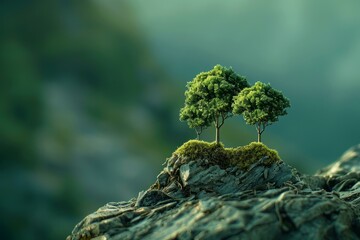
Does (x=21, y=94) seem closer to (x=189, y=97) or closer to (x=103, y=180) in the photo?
(x=103, y=180)

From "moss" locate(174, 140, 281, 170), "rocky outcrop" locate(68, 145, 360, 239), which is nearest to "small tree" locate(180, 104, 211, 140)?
"moss" locate(174, 140, 281, 170)

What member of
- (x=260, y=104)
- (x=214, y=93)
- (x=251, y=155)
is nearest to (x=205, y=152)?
(x=251, y=155)

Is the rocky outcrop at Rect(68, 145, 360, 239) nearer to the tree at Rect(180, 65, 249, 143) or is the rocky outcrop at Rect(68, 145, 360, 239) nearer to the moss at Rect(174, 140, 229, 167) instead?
the moss at Rect(174, 140, 229, 167)

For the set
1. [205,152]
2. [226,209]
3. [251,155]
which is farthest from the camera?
[251,155]

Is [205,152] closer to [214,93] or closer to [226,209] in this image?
[214,93]

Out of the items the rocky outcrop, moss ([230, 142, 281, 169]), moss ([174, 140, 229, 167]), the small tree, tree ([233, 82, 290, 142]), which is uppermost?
the small tree
